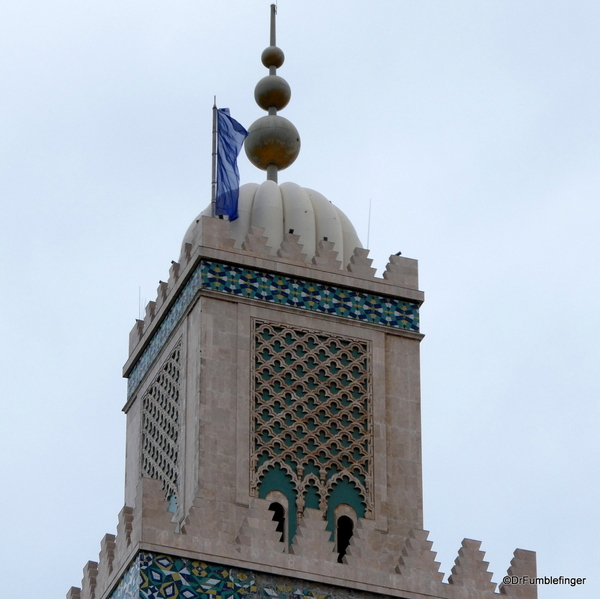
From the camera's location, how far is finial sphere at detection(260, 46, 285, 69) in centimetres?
3019

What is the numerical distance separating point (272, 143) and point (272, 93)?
0.82 metres

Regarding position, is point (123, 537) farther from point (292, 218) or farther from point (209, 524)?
point (292, 218)

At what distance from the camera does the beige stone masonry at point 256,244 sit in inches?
1078

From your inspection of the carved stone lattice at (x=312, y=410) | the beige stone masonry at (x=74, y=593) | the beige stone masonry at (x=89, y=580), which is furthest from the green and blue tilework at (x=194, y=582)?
the beige stone masonry at (x=74, y=593)

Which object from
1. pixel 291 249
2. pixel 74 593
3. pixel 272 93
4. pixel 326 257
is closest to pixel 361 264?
pixel 326 257

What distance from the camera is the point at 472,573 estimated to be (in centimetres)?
2558

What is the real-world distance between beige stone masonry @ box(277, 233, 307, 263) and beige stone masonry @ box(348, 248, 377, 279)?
649 mm

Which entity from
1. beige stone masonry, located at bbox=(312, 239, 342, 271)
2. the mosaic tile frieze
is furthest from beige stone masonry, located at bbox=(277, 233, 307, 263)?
the mosaic tile frieze

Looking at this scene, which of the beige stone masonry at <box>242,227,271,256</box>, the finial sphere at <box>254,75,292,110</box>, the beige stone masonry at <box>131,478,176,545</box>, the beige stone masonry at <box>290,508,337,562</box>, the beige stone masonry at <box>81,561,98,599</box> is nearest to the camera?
the beige stone masonry at <box>131,478,176,545</box>

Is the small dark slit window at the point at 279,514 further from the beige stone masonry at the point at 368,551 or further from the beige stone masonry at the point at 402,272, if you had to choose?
the beige stone masonry at the point at 402,272

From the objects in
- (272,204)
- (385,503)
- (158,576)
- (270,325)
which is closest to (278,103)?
(272,204)

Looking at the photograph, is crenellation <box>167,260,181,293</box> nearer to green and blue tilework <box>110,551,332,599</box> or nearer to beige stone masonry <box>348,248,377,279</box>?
beige stone masonry <box>348,248,377,279</box>

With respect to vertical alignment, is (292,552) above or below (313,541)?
below

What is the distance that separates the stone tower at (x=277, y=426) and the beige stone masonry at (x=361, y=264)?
20mm
